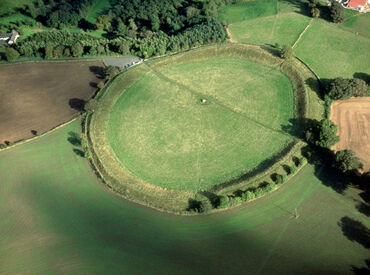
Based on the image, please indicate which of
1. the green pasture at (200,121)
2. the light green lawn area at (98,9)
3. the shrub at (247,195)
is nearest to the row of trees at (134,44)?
the green pasture at (200,121)

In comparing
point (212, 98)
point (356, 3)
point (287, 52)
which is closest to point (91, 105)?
point (212, 98)

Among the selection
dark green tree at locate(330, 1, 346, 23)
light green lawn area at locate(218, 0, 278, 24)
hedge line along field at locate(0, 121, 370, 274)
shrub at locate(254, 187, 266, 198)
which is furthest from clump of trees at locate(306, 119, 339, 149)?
light green lawn area at locate(218, 0, 278, 24)

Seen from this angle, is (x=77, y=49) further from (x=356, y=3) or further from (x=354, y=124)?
(x=356, y=3)

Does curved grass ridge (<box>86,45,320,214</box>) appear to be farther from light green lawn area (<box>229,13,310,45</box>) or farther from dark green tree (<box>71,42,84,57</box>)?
dark green tree (<box>71,42,84,57</box>)

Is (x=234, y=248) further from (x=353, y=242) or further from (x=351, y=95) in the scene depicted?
(x=351, y=95)

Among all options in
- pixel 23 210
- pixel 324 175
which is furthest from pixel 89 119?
pixel 324 175
